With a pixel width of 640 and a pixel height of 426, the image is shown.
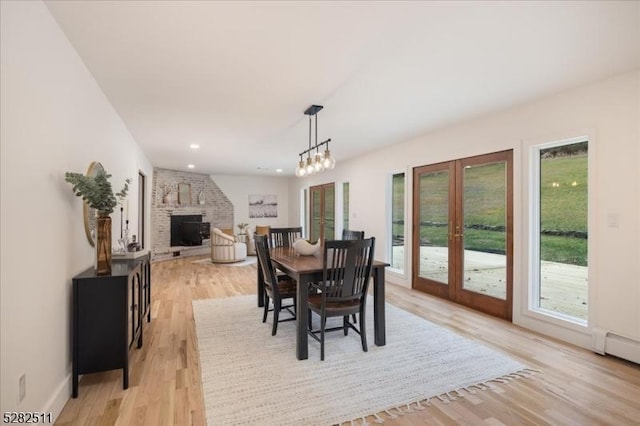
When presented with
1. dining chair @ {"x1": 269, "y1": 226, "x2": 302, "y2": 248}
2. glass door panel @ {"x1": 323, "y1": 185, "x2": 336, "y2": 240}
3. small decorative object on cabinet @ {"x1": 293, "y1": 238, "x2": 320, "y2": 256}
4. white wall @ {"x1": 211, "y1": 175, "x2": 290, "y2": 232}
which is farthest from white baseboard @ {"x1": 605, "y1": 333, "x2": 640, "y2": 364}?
white wall @ {"x1": 211, "y1": 175, "x2": 290, "y2": 232}

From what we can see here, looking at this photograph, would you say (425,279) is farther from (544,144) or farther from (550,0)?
(550,0)

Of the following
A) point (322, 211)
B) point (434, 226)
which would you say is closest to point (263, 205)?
point (322, 211)

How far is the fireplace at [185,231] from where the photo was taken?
8.84m

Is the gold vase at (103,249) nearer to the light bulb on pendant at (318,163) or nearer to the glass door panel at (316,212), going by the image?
the light bulb on pendant at (318,163)

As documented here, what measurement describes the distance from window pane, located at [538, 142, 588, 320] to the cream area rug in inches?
43.1

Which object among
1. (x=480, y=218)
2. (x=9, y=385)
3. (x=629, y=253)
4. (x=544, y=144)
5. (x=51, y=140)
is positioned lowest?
(x=9, y=385)

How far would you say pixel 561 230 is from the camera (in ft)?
10.7

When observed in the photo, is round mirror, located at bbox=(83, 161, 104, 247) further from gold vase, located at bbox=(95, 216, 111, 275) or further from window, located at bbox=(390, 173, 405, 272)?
window, located at bbox=(390, 173, 405, 272)

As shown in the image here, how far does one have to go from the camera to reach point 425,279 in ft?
16.3

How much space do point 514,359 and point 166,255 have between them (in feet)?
26.9

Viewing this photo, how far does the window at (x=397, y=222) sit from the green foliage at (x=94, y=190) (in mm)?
4372

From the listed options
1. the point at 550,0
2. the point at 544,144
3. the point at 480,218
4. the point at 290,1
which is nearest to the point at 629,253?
the point at 544,144

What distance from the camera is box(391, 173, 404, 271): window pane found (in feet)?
18.5

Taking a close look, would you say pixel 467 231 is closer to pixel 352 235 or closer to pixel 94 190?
pixel 352 235
